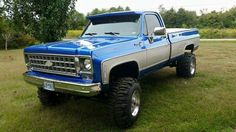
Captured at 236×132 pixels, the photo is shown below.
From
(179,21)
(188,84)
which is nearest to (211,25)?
(179,21)

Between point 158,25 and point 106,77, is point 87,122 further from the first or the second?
point 158,25

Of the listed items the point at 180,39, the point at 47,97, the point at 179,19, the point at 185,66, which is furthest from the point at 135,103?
the point at 179,19

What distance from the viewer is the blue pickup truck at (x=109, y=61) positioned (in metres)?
4.39

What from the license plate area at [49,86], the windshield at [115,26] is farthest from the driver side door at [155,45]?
the license plate area at [49,86]

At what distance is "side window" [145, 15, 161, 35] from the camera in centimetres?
626

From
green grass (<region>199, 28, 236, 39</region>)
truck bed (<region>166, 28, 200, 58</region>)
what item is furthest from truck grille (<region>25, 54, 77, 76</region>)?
green grass (<region>199, 28, 236, 39</region>)

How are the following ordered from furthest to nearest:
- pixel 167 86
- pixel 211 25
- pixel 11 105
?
pixel 211 25 < pixel 167 86 < pixel 11 105

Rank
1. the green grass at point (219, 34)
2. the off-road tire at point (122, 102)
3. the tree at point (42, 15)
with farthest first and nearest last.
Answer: the green grass at point (219, 34)
the tree at point (42, 15)
the off-road tire at point (122, 102)

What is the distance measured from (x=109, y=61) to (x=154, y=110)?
5.70 feet

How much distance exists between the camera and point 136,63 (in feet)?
17.6

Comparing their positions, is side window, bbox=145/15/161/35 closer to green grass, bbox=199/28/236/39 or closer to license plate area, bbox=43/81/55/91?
license plate area, bbox=43/81/55/91

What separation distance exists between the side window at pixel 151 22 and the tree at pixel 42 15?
3.29 meters

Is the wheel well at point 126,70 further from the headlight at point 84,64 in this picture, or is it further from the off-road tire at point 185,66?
the off-road tire at point 185,66

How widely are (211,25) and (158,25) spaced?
33.5 meters
